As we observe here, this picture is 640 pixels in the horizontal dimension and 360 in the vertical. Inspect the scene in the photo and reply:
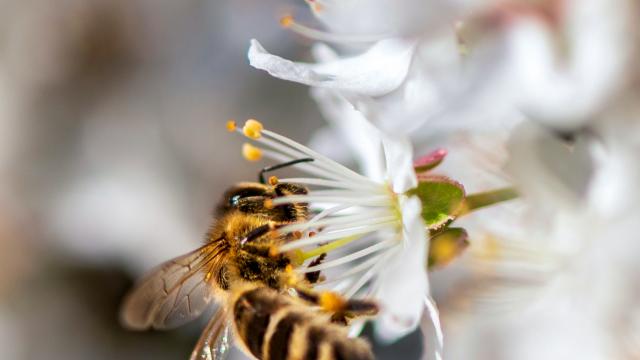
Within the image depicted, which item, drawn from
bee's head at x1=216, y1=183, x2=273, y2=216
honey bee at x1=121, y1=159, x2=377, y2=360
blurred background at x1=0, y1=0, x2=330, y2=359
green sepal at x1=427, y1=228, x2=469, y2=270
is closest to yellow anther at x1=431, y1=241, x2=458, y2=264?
green sepal at x1=427, y1=228, x2=469, y2=270

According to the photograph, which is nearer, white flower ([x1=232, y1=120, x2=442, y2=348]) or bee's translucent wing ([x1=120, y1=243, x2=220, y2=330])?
white flower ([x1=232, y1=120, x2=442, y2=348])

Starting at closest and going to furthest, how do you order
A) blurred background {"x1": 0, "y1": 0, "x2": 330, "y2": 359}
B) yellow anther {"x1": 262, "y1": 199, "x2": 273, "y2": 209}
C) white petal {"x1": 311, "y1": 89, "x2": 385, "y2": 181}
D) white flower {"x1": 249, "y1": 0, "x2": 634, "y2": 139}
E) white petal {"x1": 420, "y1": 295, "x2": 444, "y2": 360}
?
white flower {"x1": 249, "y1": 0, "x2": 634, "y2": 139} < white petal {"x1": 420, "y1": 295, "x2": 444, "y2": 360} < yellow anther {"x1": 262, "y1": 199, "x2": 273, "y2": 209} < white petal {"x1": 311, "y1": 89, "x2": 385, "y2": 181} < blurred background {"x1": 0, "y1": 0, "x2": 330, "y2": 359}

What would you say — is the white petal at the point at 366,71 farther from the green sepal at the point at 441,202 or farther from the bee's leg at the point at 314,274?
the bee's leg at the point at 314,274

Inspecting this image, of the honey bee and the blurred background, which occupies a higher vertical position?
the honey bee

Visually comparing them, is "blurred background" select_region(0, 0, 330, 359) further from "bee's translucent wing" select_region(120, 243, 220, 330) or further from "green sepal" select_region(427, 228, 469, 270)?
"green sepal" select_region(427, 228, 469, 270)

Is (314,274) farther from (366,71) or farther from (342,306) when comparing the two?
(366,71)

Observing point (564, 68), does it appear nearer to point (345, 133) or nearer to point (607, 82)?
point (607, 82)

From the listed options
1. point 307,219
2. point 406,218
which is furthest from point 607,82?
point 307,219

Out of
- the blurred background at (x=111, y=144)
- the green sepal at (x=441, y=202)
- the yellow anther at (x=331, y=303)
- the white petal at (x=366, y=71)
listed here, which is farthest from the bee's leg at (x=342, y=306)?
the blurred background at (x=111, y=144)
